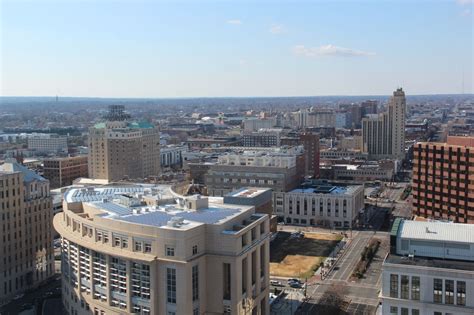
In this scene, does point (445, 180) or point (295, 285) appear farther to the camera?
point (445, 180)

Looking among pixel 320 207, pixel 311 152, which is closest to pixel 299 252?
pixel 320 207

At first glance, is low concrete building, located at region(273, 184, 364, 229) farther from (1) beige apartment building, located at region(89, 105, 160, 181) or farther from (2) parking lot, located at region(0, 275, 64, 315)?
(2) parking lot, located at region(0, 275, 64, 315)

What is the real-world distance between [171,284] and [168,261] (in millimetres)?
864

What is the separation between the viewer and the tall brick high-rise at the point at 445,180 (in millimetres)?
36688

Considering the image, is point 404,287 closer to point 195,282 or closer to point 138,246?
point 195,282

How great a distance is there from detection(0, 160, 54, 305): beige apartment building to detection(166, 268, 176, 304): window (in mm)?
12355

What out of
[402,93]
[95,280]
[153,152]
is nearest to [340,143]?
[402,93]

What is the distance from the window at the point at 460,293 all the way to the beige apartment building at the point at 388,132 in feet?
210

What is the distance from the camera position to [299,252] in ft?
129

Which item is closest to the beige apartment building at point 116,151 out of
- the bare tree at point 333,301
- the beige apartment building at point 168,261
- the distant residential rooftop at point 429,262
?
the bare tree at point 333,301

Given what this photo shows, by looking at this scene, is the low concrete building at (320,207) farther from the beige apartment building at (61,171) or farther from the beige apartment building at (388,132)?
the beige apartment building at (388,132)

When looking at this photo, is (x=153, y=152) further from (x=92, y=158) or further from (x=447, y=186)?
(x=447, y=186)

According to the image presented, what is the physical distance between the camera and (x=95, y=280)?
23.5m

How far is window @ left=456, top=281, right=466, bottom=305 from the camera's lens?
57.6ft
